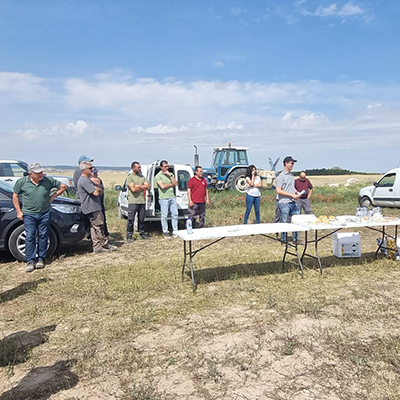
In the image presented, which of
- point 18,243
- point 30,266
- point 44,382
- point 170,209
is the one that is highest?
point 170,209

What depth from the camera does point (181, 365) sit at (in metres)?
2.98

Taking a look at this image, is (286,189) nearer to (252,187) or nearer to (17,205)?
(252,187)

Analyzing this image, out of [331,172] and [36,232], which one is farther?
[331,172]

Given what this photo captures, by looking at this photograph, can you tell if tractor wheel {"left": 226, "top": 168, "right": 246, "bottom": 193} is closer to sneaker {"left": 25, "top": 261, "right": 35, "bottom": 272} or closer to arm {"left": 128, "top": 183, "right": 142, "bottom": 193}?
arm {"left": 128, "top": 183, "right": 142, "bottom": 193}

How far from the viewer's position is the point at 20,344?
347 cm

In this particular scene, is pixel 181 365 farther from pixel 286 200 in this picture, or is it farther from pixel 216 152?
pixel 216 152

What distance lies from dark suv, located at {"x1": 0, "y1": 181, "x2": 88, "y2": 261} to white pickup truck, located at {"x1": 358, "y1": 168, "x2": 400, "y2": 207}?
10347 mm

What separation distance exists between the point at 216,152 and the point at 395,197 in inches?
324

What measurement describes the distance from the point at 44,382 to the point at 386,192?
1275 cm

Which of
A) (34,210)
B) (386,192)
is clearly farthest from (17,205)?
(386,192)

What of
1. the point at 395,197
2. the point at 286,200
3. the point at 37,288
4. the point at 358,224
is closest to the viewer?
the point at 37,288

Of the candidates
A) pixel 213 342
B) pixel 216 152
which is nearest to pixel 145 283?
→ pixel 213 342

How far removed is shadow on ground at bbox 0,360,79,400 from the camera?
2660mm

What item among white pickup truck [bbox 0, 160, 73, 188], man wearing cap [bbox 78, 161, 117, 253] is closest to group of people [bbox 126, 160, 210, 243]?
man wearing cap [bbox 78, 161, 117, 253]
